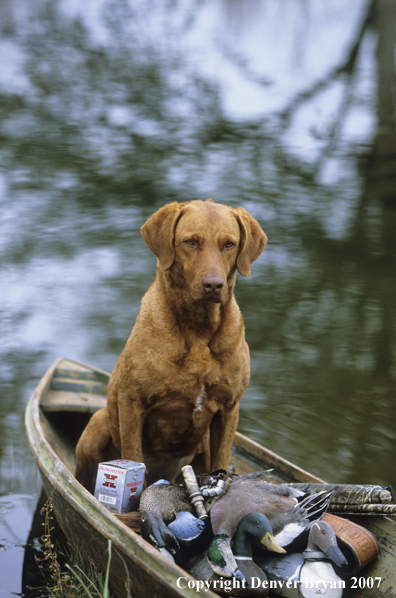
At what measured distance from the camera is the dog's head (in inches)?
96.7

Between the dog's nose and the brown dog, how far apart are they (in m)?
0.02

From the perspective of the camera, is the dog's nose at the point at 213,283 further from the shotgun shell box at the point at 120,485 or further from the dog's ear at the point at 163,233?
the shotgun shell box at the point at 120,485

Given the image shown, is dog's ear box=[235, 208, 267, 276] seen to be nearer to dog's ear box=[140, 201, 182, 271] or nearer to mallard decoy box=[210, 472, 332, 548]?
dog's ear box=[140, 201, 182, 271]

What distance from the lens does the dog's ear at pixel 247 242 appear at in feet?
8.95

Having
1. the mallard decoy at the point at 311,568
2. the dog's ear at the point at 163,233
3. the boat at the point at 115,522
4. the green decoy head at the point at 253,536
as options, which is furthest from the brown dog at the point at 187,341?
the mallard decoy at the point at 311,568

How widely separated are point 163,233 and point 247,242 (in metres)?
0.42

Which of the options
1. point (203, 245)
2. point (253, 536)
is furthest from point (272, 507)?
point (203, 245)

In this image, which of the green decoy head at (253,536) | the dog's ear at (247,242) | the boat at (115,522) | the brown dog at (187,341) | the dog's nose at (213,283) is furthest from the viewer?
the dog's ear at (247,242)

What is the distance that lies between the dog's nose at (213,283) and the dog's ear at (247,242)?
303mm

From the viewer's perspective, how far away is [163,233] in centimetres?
265

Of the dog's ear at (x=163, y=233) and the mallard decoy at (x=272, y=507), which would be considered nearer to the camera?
the mallard decoy at (x=272, y=507)

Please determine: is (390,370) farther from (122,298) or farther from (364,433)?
(122,298)

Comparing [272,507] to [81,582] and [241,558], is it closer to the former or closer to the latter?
[241,558]

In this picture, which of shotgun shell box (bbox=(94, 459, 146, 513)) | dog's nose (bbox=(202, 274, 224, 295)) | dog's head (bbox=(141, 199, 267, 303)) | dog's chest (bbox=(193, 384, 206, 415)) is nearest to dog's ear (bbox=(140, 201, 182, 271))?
dog's head (bbox=(141, 199, 267, 303))
